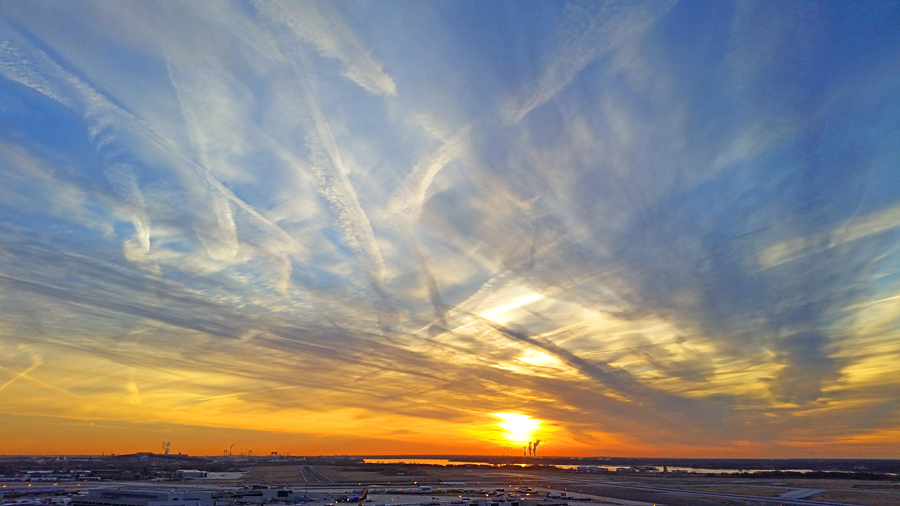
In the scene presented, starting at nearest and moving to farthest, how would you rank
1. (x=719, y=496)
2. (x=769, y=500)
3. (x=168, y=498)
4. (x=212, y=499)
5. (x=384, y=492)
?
(x=168, y=498), (x=212, y=499), (x=769, y=500), (x=719, y=496), (x=384, y=492)

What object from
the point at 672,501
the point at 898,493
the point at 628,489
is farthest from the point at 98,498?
the point at 898,493

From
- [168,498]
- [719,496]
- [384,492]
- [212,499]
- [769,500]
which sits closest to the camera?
[168,498]

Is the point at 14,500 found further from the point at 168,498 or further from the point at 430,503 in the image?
the point at 430,503

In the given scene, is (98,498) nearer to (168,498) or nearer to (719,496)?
(168,498)

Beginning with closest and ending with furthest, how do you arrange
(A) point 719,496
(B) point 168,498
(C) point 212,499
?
(B) point 168,498, (C) point 212,499, (A) point 719,496

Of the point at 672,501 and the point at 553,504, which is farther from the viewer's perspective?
the point at 672,501

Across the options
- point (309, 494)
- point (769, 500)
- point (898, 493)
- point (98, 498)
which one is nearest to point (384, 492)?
point (309, 494)
